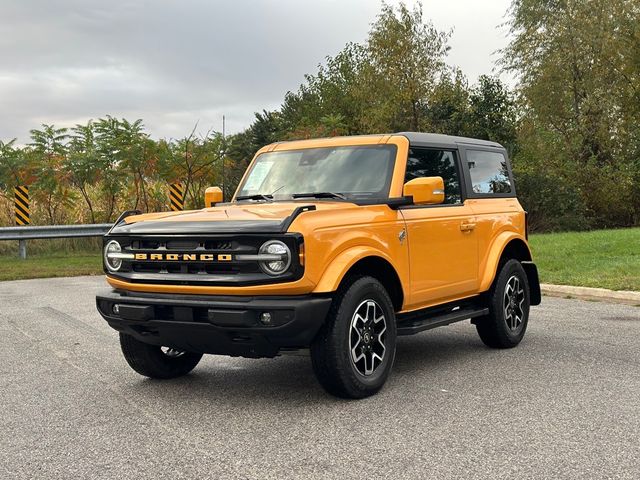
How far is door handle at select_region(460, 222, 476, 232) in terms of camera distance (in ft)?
21.2

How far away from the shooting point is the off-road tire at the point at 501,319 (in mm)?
6816

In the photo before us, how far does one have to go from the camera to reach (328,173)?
6180 mm

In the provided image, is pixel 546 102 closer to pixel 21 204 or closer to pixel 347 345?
pixel 21 204

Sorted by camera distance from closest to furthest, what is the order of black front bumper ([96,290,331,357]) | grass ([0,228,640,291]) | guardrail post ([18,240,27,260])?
1. black front bumper ([96,290,331,357])
2. grass ([0,228,640,291])
3. guardrail post ([18,240,27,260])

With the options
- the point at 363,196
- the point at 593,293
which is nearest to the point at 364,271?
the point at 363,196

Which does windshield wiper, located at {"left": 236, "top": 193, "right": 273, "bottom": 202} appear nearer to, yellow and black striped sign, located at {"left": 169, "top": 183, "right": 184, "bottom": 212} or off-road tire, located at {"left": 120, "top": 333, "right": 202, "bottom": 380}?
off-road tire, located at {"left": 120, "top": 333, "right": 202, "bottom": 380}

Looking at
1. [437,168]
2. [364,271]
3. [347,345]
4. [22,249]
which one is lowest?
[22,249]

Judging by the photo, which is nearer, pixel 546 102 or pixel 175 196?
pixel 175 196

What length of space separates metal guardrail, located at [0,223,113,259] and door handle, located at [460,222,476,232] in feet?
41.2

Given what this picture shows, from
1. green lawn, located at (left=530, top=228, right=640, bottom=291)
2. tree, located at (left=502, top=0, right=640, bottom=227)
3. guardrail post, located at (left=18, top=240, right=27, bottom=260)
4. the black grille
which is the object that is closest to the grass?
green lawn, located at (left=530, top=228, right=640, bottom=291)

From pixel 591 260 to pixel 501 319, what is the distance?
26.6 ft

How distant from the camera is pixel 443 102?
32.5 m

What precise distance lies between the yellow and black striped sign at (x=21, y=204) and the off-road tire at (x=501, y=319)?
52.6 ft

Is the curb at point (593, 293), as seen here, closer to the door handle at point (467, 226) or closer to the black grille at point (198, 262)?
the door handle at point (467, 226)
